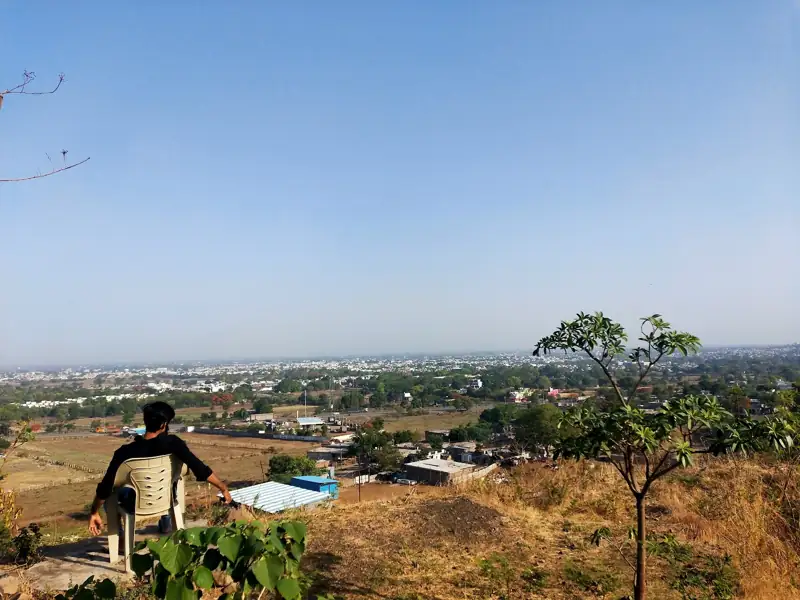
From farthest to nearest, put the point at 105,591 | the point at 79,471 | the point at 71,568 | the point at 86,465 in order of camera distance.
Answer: the point at 86,465, the point at 79,471, the point at 71,568, the point at 105,591

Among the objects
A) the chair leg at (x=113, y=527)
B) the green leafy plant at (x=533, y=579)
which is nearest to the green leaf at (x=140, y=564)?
the chair leg at (x=113, y=527)

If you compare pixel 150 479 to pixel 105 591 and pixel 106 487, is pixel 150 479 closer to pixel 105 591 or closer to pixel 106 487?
pixel 106 487

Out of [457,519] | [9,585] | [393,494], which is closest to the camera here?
[9,585]

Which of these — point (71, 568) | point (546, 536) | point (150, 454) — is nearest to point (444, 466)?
point (546, 536)

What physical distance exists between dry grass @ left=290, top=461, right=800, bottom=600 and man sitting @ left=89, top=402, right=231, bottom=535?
1651 mm

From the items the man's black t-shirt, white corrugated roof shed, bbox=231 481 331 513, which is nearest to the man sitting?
the man's black t-shirt

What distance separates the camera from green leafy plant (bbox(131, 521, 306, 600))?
5.37 ft

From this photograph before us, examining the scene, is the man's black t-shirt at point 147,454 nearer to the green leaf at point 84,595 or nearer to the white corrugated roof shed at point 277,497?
the green leaf at point 84,595

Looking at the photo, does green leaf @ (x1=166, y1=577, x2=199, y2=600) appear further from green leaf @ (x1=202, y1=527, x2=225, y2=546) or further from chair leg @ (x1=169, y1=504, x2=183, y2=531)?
chair leg @ (x1=169, y1=504, x2=183, y2=531)

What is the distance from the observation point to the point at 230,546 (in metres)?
1.69

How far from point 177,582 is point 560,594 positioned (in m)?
3.22

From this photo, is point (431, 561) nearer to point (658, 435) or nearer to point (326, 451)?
point (658, 435)

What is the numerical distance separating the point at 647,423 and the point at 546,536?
2900 mm

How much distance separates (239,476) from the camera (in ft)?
91.1
